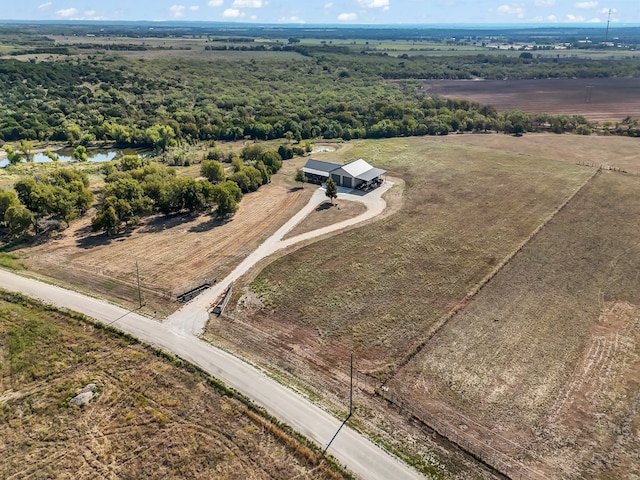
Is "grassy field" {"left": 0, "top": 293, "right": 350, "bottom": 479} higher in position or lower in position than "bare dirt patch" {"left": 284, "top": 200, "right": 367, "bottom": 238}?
lower

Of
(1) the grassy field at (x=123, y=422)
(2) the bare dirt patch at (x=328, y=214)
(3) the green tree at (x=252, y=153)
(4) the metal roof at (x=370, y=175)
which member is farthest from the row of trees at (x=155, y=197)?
(1) the grassy field at (x=123, y=422)

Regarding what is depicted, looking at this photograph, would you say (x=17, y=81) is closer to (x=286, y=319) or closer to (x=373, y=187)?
(x=373, y=187)

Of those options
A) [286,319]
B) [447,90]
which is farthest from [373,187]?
[447,90]

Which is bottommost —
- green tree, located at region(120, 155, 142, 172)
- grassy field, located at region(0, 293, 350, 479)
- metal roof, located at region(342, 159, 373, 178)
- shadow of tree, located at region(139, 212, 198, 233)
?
grassy field, located at region(0, 293, 350, 479)

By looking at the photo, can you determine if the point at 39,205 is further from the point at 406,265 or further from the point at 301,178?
the point at 406,265

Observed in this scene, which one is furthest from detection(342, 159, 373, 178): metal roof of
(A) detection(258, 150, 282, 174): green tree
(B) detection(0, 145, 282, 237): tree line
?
(B) detection(0, 145, 282, 237): tree line

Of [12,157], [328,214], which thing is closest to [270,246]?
[328,214]

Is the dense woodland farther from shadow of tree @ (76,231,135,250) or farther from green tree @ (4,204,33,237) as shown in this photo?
shadow of tree @ (76,231,135,250)

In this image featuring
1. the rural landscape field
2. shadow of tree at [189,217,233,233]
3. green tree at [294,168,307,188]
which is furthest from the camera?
green tree at [294,168,307,188]
